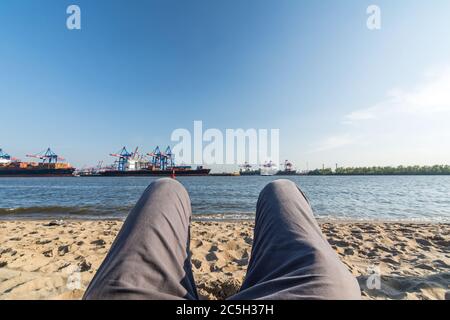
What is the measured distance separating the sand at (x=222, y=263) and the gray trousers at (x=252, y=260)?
1105mm

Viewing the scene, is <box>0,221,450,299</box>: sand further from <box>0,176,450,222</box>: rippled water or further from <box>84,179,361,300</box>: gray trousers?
<box>0,176,450,222</box>: rippled water

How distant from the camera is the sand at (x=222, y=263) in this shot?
196 centimetres

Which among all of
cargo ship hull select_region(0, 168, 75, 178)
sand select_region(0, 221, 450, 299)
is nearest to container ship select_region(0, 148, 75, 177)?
cargo ship hull select_region(0, 168, 75, 178)

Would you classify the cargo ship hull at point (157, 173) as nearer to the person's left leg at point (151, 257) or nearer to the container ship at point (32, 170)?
the container ship at point (32, 170)

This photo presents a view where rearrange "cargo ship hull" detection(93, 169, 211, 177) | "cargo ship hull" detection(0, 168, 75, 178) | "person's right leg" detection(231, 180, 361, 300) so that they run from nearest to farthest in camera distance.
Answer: "person's right leg" detection(231, 180, 361, 300) → "cargo ship hull" detection(0, 168, 75, 178) → "cargo ship hull" detection(93, 169, 211, 177)

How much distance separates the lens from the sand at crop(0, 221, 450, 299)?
6.43 feet

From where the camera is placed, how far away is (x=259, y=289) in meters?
0.76

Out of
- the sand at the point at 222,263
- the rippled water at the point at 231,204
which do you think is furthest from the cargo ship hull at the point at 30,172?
the sand at the point at 222,263

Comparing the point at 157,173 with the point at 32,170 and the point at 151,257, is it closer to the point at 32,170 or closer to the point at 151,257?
the point at 32,170

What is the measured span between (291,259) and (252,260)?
311 millimetres

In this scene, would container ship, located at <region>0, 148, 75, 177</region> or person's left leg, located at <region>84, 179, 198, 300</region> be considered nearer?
person's left leg, located at <region>84, 179, 198, 300</region>
